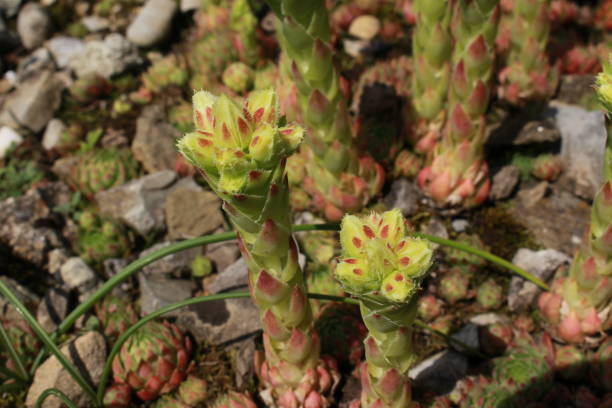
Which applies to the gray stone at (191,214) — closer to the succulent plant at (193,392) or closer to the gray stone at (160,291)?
the gray stone at (160,291)

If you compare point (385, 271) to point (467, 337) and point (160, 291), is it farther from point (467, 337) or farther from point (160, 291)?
point (160, 291)

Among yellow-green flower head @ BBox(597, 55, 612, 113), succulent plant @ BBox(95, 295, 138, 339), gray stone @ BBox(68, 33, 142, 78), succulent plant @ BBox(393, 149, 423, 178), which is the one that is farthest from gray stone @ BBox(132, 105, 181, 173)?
yellow-green flower head @ BBox(597, 55, 612, 113)

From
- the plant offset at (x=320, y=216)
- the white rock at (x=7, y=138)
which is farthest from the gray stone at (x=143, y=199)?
the white rock at (x=7, y=138)

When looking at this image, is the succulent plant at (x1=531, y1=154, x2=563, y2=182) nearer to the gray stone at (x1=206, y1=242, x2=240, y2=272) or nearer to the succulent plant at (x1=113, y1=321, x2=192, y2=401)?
the gray stone at (x1=206, y1=242, x2=240, y2=272)

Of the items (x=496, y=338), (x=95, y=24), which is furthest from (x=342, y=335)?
(x=95, y=24)

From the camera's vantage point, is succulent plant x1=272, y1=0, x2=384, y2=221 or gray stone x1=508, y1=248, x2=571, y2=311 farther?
gray stone x1=508, y1=248, x2=571, y2=311

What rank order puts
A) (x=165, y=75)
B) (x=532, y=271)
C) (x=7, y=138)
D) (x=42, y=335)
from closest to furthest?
1. (x=42, y=335)
2. (x=532, y=271)
3. (x=7, y=138)
4. (x=165, y=75)
